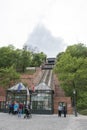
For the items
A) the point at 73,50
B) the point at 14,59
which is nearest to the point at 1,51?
the point at 14,59

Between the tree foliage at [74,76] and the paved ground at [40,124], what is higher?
the tree foliage at [74,76]

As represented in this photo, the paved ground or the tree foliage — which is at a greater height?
the tree foliage

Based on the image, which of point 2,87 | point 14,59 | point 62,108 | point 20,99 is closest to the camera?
point 62,108

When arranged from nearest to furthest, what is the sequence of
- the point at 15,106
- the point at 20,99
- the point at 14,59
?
the point at 15,106 < the point at 20,99 < the point at 14,59

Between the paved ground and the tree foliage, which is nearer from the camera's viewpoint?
the paved ground

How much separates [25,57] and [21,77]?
20.0 metres

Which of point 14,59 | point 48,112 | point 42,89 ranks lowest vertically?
point 48,112

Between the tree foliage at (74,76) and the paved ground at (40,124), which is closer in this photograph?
the paved ground at (40,124)

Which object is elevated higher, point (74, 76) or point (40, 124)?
point (74, 76)

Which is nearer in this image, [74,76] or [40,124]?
[40,124]

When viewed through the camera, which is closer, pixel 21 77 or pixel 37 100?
pixel 37 100

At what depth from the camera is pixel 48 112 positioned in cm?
3984

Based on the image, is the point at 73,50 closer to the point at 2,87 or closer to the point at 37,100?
the point at 2,87

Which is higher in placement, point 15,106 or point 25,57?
point 25,57
